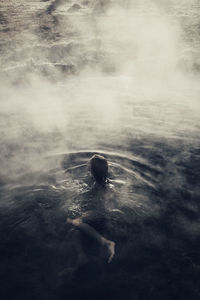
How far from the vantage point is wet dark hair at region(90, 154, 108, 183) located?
169 inches

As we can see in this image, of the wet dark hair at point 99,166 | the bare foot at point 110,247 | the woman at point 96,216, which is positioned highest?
the wet dark hair at point 99,166

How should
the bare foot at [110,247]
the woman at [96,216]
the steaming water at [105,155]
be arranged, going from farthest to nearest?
the woman at [96,216]
the bare foot at [110,247]
the steaming water at [105,155]

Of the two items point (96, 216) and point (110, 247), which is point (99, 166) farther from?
point (110, 247)

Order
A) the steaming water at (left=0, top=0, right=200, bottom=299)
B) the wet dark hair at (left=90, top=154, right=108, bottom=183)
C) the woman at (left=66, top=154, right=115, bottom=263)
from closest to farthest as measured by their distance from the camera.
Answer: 1. the steaming water at (left=0, top=0, right=200, bottom=299)
2. the woman at (left=66, top=154, right=115, bottom=263)
3. the wet dark hair at (left=90, top=154, right=108, bottom=183)

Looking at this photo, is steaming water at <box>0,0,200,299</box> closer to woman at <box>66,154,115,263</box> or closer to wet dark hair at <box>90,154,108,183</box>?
woman at <box>66,154,115,263</box>

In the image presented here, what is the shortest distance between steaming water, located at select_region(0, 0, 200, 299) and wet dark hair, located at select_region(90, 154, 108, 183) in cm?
31

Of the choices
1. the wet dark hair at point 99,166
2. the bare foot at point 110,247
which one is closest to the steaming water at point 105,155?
the bare foot at point 110,247

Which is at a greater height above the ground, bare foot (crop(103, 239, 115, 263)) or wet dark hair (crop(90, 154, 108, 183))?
wet dark hair (crop(90, 154, 108, 183))

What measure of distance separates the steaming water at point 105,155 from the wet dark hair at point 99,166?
1.03 ft

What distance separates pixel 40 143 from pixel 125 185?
272cm

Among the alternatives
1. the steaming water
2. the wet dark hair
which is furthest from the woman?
the steaming water

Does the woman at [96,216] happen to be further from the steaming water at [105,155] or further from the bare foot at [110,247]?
the steaming water at [105,155]

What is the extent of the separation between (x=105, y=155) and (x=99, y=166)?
141 cm

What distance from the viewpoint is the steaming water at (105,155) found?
3.29 metres
